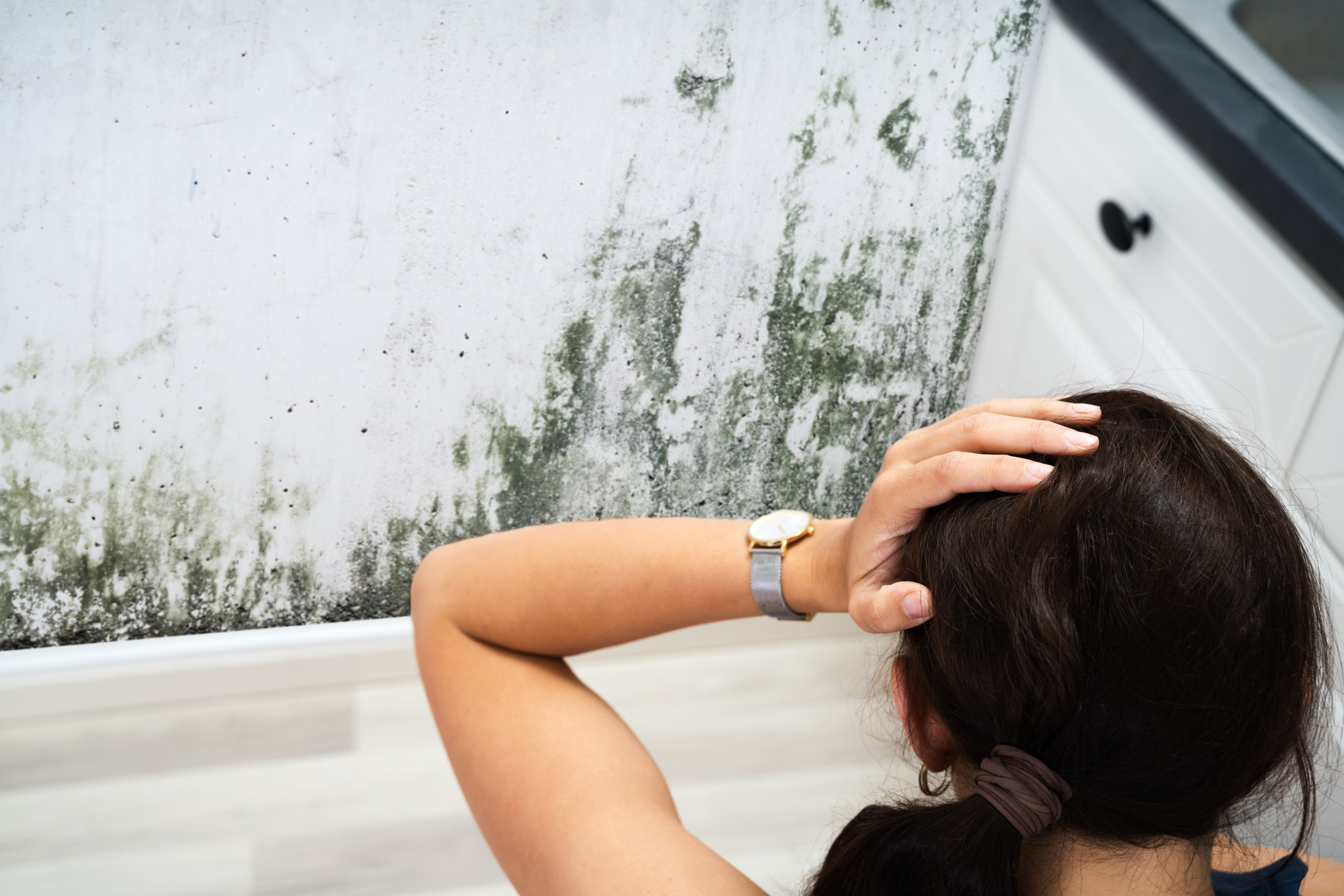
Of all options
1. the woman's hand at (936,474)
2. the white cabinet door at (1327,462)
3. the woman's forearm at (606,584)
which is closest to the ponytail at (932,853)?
the woman's hand at (936,474)

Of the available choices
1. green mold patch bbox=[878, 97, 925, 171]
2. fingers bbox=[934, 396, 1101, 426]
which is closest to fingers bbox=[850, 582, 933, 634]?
fingers bbox=[934, 396, 1101, 426]

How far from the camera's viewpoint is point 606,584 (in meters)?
0.80

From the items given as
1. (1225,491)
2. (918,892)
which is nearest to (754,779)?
(918,892)

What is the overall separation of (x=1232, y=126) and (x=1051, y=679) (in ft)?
3.00

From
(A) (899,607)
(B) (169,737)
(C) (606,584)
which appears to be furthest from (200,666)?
(A) (899,607)

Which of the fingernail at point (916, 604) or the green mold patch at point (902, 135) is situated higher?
the green mold patch at point (902, 135)

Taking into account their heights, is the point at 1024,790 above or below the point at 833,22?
below

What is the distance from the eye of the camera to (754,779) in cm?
156

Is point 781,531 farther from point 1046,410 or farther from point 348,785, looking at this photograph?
point 348,785

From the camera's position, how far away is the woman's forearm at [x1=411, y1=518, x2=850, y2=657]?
2.58 feet

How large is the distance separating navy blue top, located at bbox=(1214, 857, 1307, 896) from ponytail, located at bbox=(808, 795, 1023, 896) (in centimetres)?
27

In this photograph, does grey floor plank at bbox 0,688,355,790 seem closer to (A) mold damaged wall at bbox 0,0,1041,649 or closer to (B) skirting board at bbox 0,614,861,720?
(B) skirting board at bbox 0,614,861,720

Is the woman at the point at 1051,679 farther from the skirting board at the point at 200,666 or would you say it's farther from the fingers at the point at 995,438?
the skirting board at the point at 200,666

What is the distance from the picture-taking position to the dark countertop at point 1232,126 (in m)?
1.06
